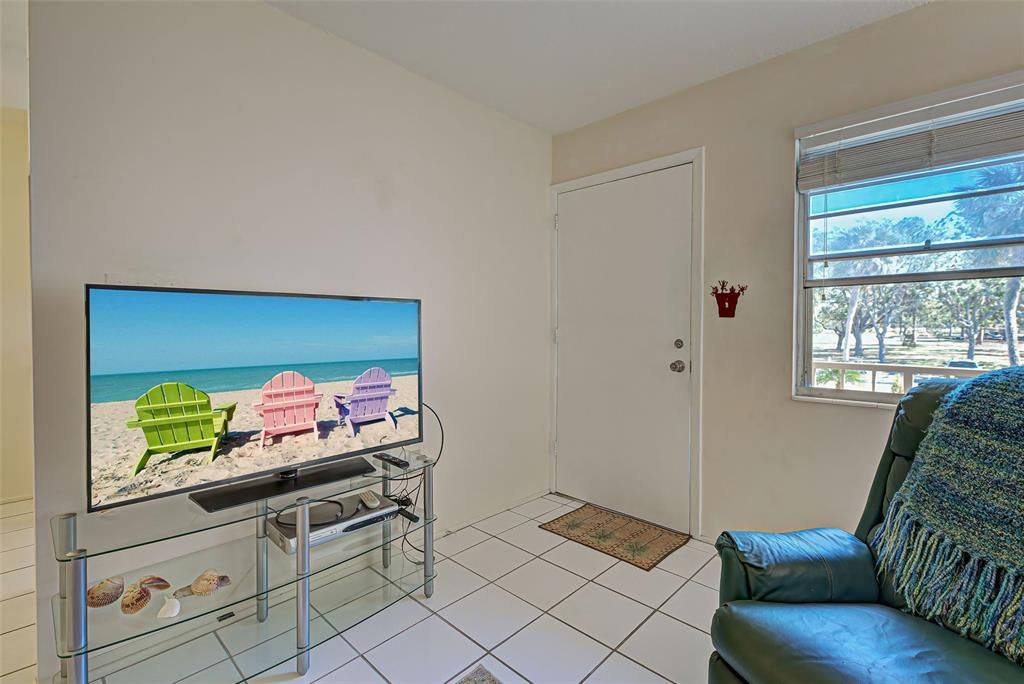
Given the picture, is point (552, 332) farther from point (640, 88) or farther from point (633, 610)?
point (633, 610)

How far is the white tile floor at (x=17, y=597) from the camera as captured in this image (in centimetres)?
167

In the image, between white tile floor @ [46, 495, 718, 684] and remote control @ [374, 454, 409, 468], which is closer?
white tile floor @ [46, 495, 718, 684]

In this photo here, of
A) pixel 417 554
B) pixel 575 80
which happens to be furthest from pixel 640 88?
pixel 417 554

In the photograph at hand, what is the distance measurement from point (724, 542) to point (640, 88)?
2304 millimetres

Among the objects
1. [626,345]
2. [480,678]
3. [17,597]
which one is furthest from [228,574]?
[626,345]

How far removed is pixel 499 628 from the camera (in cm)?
189

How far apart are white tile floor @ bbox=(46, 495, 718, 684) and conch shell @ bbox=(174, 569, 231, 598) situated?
22cm

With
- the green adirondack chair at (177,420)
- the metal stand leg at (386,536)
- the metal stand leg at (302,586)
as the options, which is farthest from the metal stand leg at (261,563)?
the metal stand leg at (386,536)

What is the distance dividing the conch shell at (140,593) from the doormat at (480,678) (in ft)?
3.43

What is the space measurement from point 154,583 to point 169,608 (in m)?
0.12

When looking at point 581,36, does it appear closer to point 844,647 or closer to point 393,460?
point 393,460

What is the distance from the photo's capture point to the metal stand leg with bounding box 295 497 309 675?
165cm

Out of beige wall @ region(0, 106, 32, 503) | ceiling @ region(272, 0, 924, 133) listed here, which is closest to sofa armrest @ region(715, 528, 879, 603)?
ceiling @ region(272, 0, 924, 133)

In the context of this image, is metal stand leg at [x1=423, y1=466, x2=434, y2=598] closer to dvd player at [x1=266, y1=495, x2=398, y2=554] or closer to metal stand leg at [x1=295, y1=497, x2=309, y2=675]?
dvd player at [x1=266, y1=495, x2=398, y2=554]
